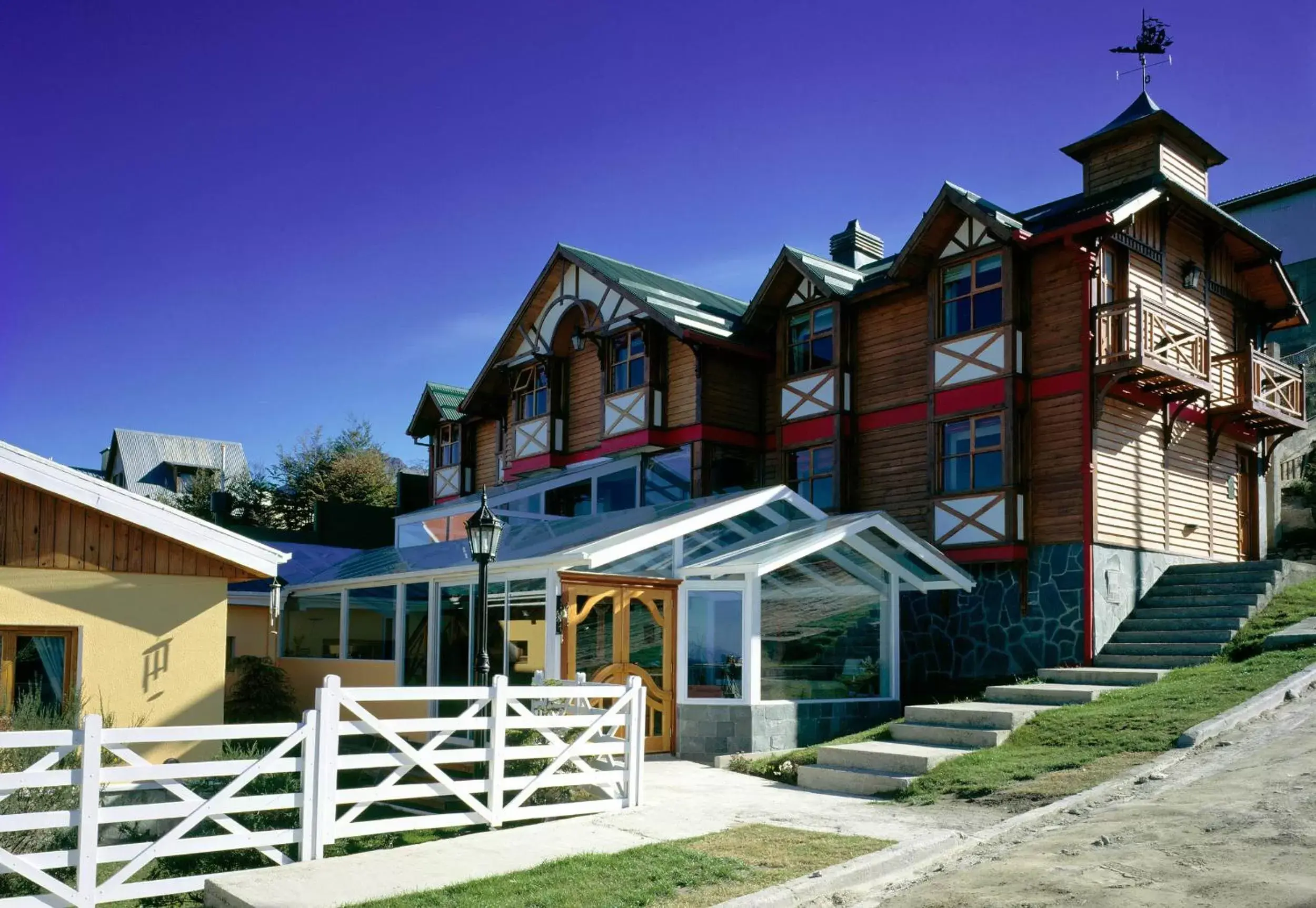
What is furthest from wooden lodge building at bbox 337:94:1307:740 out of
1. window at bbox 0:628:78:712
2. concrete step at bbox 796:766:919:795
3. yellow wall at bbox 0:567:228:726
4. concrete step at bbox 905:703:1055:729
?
window at bbox 0:628:78:712

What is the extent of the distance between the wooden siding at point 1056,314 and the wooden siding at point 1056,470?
0.56 meters

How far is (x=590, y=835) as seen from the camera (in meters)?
9.26

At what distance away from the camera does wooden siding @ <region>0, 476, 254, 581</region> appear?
10.9 m

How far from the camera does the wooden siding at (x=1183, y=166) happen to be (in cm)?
1916

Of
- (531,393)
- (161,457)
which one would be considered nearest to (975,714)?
(531,393)

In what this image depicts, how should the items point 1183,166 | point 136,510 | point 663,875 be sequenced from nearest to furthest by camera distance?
point 663,875 < point 136,510 < point 1183,166

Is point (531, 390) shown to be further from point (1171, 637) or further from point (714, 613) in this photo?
point (1171, 637)

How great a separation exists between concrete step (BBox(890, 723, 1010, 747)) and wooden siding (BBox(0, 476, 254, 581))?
26.7ft

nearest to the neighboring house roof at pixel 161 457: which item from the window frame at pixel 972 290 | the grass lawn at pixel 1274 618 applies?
the window frame at pixel 972 290

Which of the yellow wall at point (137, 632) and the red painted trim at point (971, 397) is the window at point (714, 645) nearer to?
the red painted trim at point (971, 397)

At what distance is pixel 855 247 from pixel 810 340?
5.49 metres

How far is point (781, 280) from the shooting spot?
2102 cm

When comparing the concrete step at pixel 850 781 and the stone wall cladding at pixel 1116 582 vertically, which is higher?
the stone wall cladding at pixel 1116 582

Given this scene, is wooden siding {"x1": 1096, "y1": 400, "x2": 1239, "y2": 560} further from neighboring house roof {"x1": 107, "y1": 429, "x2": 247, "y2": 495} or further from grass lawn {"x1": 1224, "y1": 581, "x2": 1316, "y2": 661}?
neighboring house roof {"x1": 107, "y1": 429, "x2": 247, "y2": 495}
